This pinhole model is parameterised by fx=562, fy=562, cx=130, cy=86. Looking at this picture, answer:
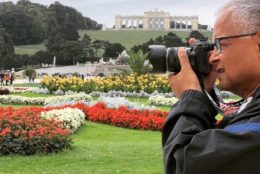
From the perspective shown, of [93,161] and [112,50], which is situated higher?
[112,50]

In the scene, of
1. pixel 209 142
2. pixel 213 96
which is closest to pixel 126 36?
pixel 213 96

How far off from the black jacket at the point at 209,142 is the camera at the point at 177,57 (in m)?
0.12

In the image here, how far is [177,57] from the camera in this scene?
1.74 metres

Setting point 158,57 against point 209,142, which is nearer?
point 209,142

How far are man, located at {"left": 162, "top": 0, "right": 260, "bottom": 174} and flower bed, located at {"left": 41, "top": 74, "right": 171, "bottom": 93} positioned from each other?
20483 millimetres

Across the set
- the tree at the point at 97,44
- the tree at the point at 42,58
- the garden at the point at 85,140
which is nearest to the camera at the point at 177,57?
the garden at the point at 85,140

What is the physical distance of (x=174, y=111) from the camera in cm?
166

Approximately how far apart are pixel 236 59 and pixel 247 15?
129 mm

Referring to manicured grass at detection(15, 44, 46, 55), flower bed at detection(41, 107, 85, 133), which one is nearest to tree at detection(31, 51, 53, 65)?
manicured grass at detection(15, 44, 46, 55)

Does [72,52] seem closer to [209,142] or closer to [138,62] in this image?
[138,62]

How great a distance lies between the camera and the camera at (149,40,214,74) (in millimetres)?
1705

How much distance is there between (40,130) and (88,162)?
4.22 feet

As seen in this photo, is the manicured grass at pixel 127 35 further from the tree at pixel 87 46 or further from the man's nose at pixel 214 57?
the man's nose at pixel 214 57

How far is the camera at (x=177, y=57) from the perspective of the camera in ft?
5.59
